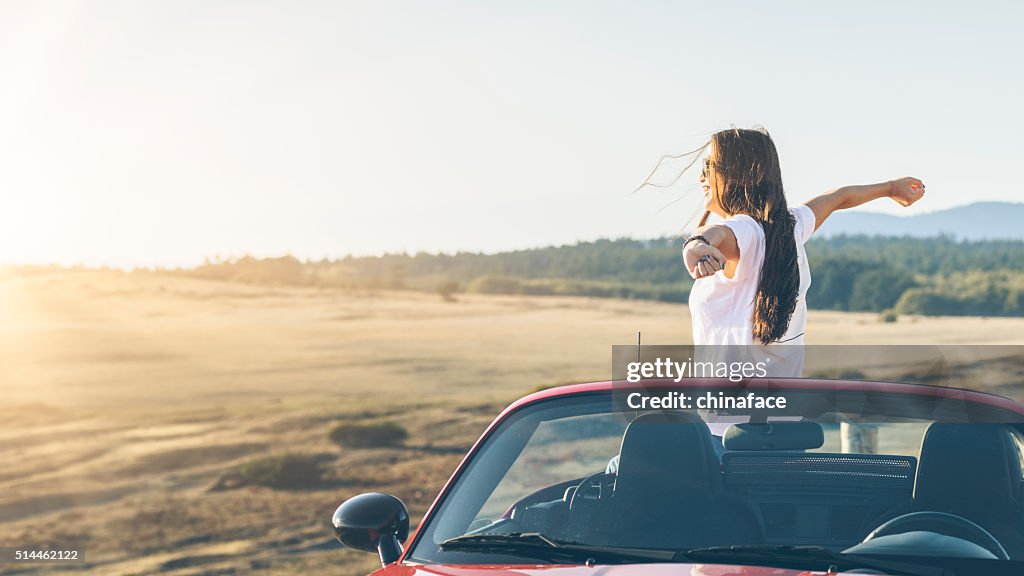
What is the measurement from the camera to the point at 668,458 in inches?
141

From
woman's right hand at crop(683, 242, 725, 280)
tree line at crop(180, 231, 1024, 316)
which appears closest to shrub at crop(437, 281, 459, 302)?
tree line at crop(180, 231, 1024, 316)

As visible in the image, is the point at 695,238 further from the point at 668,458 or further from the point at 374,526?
the point at 374,526

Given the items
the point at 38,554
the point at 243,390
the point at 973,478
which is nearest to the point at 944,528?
the point at 973,478

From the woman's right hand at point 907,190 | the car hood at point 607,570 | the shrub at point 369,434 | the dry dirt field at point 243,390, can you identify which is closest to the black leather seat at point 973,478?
the car hood at point 607,570

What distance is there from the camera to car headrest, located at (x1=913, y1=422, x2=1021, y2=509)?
3.46 meters

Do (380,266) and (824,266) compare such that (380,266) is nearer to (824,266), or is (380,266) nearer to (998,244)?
(824,266)

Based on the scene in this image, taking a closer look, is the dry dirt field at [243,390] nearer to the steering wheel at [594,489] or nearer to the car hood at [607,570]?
the steering wheel at [594,489]

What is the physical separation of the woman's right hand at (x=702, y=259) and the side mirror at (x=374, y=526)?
1148mm

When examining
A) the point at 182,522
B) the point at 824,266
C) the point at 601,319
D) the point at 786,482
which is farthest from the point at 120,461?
the point at 824,266

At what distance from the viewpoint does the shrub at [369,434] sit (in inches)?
1417

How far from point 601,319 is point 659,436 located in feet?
253

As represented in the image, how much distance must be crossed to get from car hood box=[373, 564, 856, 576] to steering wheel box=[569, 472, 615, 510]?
0.39m

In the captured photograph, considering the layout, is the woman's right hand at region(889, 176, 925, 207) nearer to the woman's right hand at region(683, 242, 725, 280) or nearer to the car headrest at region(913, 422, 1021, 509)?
the woman's right hand at region(683, 242, 725, 280)

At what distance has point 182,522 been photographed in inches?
1041
